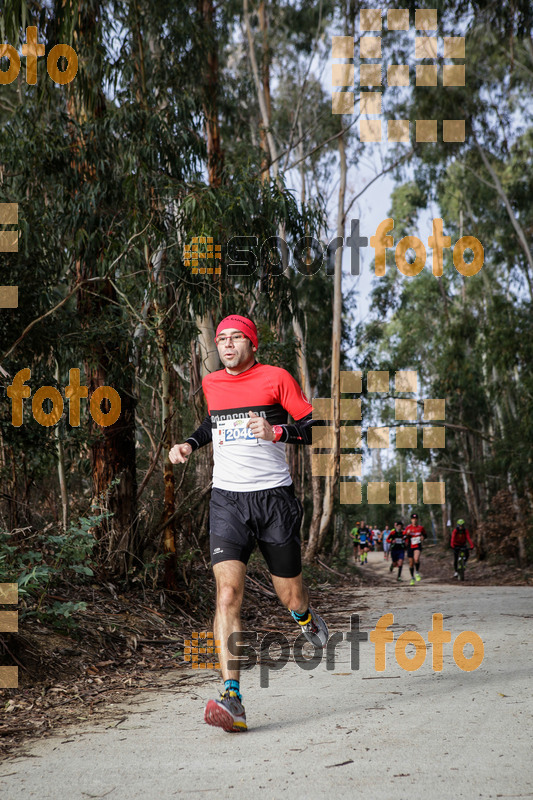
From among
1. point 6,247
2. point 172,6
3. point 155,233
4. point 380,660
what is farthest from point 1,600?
point 172,6

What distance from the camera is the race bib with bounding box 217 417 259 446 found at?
13.9 feet

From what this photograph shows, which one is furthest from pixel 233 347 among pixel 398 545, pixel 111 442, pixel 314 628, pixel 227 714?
pixel 398 545

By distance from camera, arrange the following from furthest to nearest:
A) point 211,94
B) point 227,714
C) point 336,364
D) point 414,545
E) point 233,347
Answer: point 336,364 < point 414,545 < point 211,94 < point 233,347 < point 227,714

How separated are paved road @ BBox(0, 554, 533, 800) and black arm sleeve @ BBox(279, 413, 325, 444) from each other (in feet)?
4.44

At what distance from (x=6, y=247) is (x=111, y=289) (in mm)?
1229

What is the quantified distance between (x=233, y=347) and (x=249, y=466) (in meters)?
0.64

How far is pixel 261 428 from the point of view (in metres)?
3.95

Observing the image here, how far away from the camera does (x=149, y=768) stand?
3.29 metres

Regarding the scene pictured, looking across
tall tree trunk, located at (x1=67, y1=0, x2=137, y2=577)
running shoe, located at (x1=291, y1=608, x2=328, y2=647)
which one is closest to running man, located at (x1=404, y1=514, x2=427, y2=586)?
tall tree trunk, located at (x1=67, y1=0, x2=137, y2=577)

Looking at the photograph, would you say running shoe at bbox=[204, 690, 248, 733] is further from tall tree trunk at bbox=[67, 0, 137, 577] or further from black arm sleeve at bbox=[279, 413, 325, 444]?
tall tree trunk at bbox=[67, 0, 137, 577]

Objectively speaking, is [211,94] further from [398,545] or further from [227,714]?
[398,545]

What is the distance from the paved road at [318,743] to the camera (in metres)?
3.00

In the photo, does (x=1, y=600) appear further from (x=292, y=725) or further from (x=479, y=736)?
(x=479, y=736)

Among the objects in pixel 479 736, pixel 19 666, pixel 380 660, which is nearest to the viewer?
pixel 479 736
